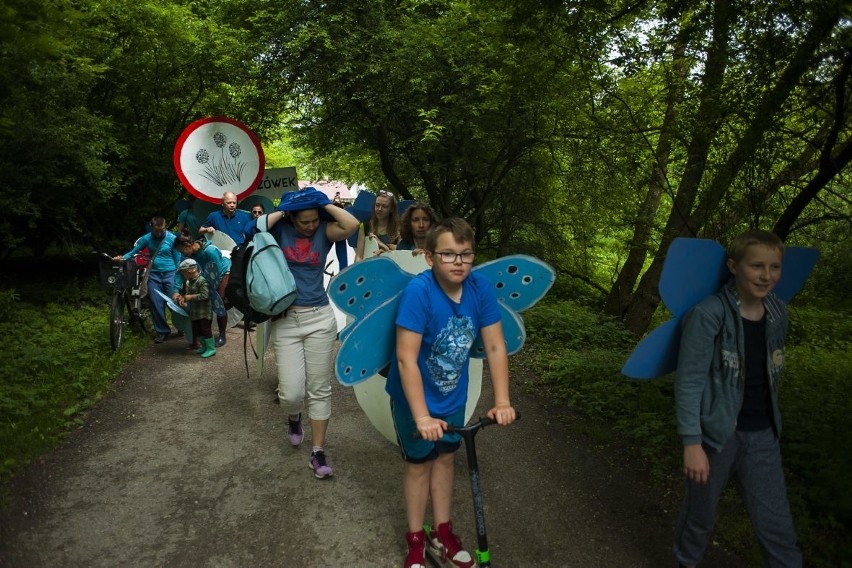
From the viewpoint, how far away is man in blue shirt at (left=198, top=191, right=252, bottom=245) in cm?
700

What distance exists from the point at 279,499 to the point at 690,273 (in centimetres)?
274

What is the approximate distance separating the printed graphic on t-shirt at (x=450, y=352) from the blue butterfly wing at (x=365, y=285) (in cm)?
43

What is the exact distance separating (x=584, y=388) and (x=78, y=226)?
979cm

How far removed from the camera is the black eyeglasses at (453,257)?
2.51 meters

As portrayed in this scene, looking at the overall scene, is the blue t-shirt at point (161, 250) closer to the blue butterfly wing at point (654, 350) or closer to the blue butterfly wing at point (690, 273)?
the blue butterfly wing at point (654, 350)

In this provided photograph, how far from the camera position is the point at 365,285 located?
293cm

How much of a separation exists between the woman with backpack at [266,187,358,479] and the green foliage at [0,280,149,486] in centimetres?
197

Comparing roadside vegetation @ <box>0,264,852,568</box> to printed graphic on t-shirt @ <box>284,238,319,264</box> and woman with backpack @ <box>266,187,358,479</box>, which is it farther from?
printed graphic on t-shirt @ <box>284,238,319,264</box>

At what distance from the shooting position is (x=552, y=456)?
4324 millimetres

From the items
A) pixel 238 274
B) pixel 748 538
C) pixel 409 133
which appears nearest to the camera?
pixel 748 538

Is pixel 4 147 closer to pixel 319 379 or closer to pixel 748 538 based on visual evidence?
pixel 319 379

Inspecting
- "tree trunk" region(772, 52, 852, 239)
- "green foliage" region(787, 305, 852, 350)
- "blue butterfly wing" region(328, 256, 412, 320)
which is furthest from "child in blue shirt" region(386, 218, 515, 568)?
"green foliage" region(787, 305, 852, 350)

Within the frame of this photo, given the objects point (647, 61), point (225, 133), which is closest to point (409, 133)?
point (225, 133)

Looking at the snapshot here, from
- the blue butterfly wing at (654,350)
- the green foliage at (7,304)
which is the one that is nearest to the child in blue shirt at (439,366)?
the blue butterfly wing at (654,350)
